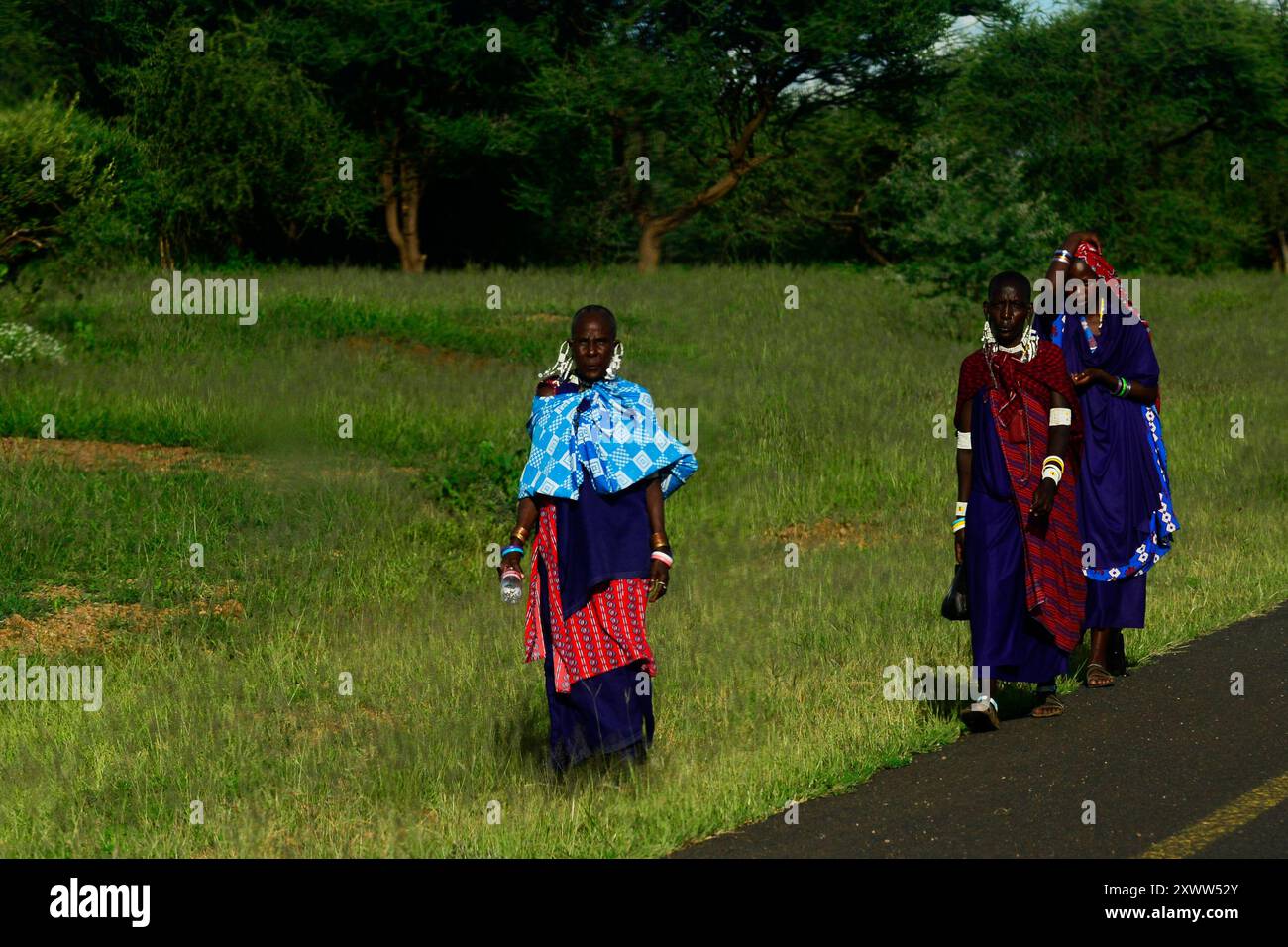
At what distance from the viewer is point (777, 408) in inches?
800

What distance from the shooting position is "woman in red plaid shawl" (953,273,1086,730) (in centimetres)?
812

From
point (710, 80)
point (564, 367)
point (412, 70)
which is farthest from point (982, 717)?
point (412, 70)

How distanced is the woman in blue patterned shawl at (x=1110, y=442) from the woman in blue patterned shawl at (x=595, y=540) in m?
3.06

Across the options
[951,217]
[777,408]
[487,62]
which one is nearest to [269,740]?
[777,408]

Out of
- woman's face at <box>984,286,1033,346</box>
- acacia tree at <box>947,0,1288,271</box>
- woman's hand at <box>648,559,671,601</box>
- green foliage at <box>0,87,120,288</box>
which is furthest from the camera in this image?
acacia tree at <box>947,0,1288,271</box>

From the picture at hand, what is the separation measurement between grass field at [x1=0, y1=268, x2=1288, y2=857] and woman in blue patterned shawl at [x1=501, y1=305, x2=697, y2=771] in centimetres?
29

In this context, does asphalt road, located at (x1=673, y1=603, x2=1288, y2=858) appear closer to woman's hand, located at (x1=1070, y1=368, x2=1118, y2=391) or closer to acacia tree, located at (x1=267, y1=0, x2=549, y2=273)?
woman's hand, located at (x1=1070, y1=368, x2=1118, y2=391)

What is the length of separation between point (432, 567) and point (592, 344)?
700 centimetres

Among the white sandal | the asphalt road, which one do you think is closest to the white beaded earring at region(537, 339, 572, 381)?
the asphalt road

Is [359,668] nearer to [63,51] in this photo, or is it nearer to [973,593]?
[973,593]

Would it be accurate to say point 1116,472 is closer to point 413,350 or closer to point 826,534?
point 826,534

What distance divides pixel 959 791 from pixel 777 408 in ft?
44.8

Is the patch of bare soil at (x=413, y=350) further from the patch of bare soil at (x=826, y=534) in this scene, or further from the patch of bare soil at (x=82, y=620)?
the patch of bare soil at (x=82, y=620)

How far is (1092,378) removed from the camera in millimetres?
9109
